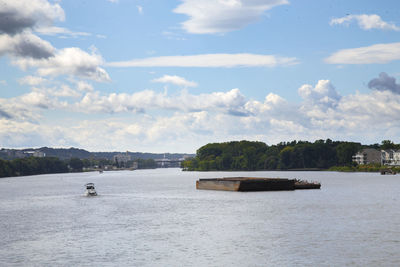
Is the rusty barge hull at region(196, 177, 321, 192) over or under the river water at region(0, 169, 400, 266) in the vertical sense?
over

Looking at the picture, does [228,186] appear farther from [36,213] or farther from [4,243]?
[4,243]

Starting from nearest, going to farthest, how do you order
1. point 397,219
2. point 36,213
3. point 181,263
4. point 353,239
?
point 181,263 < point 353,239 < point 397,219 < point 36,213

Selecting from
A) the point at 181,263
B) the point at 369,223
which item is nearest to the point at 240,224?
the point at 369,223

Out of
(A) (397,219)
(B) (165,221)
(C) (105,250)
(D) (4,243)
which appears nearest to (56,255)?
(C) (105,250)

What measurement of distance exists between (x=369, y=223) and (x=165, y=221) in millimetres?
28034

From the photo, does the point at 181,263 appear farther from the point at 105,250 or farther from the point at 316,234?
the point at 316,234

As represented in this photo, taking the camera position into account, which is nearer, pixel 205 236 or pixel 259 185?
pixel 205 236

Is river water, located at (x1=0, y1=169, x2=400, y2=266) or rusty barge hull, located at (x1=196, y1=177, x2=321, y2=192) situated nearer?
river water, located at (x1=0, y1=169, x2=400, y2=266)

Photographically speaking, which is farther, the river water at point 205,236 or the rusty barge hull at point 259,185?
the rusty barge hull at point 259,185

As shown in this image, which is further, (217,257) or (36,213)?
(36,213)

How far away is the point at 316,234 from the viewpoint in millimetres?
61250

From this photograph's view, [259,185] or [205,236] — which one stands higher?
[259,185]

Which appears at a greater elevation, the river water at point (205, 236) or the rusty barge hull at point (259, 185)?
the rusty barge hull at point (259, 185)

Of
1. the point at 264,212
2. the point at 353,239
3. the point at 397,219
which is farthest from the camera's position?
the point at 264,212
